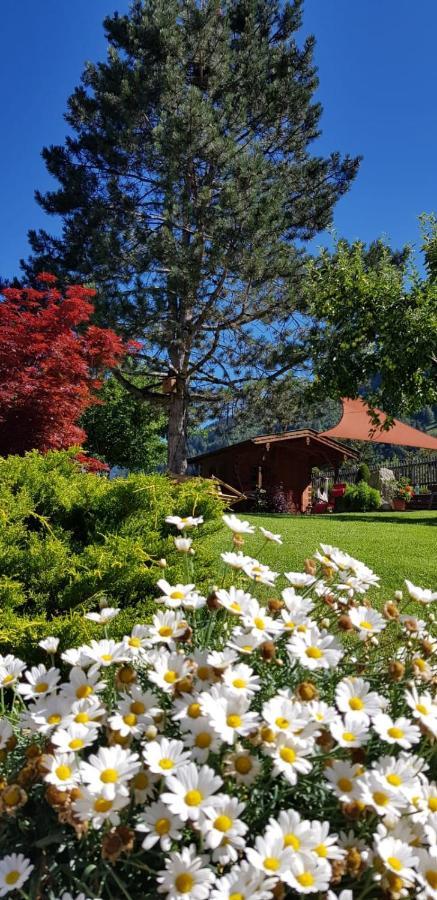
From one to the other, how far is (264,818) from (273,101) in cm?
1632

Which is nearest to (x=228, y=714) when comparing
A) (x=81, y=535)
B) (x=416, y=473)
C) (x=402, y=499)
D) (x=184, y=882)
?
(x=184, y=882)

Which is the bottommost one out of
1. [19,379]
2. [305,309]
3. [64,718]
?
[64,718]

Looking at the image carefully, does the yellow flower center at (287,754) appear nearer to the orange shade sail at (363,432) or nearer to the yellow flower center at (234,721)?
the yellow flower center at (234,721)

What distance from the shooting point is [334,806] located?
3.09ft

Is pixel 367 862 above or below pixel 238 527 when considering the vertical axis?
below

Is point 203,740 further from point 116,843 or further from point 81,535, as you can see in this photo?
point 81,535

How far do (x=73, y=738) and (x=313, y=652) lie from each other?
448mm

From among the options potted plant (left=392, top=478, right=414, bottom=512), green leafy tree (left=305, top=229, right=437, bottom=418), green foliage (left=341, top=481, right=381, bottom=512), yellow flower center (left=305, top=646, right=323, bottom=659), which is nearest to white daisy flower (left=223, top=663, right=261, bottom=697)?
yellow flower center (left=305, top=646, right=323, bottom=659)

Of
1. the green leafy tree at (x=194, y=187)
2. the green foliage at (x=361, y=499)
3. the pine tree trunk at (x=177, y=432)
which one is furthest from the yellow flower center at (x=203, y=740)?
the green foliage at (x=361, y=499)

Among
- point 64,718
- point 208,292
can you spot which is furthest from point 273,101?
point 64,718

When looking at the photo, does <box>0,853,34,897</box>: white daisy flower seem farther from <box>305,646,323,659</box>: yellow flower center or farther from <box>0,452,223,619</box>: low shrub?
<box>0,452,223,619</box>: low shrub

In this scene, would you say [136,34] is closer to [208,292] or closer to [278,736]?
[208,292]

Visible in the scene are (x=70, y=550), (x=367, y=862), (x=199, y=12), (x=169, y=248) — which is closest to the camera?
(x=367, y=862)

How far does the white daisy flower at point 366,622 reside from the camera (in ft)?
3.89
